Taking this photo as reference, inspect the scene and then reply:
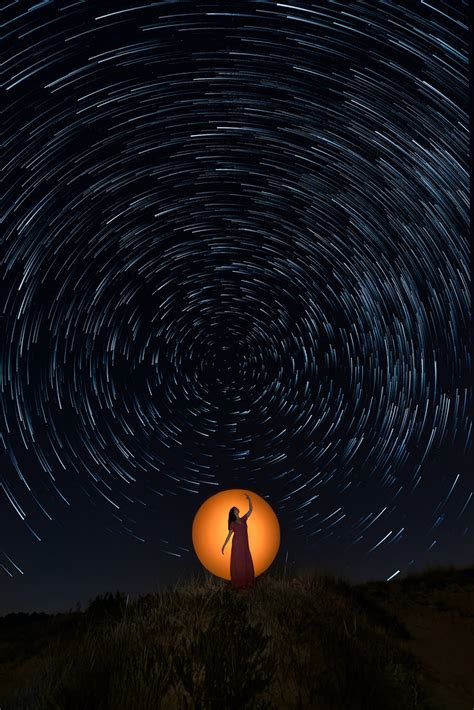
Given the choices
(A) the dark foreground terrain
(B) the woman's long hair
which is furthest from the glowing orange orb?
(A) the dark foreground terrain

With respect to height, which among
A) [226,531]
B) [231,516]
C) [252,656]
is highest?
[231,516]

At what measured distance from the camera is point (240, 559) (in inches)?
441

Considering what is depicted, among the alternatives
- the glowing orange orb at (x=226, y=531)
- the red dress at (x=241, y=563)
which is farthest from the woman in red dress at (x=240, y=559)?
the glowing orange orb at (x=226, y=531)

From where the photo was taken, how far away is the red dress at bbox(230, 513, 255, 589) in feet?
36.5

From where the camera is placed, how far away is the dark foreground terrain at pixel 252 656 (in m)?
5.48

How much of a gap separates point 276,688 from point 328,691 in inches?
20.8

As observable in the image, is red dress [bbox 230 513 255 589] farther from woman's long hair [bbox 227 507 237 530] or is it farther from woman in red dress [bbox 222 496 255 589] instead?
woman's long hair [bbox 227 507 237 530]

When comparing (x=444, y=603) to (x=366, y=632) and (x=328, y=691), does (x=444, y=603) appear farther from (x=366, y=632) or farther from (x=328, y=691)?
(x=328, y=691)

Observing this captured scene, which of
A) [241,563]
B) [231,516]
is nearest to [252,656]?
[241,563]

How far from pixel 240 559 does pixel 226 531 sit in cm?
73

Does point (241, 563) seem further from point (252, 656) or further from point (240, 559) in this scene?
point (252, 656)

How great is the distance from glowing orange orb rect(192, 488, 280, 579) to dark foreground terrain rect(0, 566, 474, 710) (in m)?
0.37

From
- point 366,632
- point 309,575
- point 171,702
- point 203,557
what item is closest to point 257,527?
point 203,557

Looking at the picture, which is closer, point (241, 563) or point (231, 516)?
point (241, 563)
